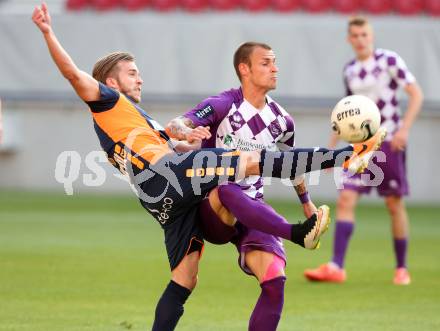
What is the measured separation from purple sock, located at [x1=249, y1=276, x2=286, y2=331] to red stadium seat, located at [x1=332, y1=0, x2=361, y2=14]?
12.6 m

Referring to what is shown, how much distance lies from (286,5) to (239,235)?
40.3 ft

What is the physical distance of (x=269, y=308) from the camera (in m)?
5.60

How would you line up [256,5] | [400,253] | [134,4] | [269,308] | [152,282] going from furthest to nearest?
[134,4]
[256,5]
[400,253]
[152,282]
[269,308]

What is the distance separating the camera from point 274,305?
221 inches

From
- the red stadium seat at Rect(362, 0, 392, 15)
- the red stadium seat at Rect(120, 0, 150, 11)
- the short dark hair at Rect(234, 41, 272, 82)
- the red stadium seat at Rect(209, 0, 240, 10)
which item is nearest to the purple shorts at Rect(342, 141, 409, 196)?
the short dark hair at Rect(234, 41, 272, 82)

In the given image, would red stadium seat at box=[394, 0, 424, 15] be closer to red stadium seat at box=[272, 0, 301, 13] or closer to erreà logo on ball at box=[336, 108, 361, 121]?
red stadium seat at box=[272, 0, 301, 13]

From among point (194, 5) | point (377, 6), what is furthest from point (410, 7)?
point (194, 5)

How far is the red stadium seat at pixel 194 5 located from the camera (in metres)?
17.8

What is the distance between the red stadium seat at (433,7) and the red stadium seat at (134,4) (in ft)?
16.4

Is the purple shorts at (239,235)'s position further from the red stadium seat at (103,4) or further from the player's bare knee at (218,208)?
the red stadium seat at (103,4)

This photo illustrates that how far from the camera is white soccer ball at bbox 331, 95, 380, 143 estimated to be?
5.74 meters

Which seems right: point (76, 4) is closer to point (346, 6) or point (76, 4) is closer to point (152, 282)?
point (346, 6)

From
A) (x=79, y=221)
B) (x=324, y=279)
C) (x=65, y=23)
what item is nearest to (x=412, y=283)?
(x=324, y=279)

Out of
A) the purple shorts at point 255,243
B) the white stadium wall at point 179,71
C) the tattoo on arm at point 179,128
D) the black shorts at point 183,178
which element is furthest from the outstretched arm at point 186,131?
the white stadium wall at point 179,71
